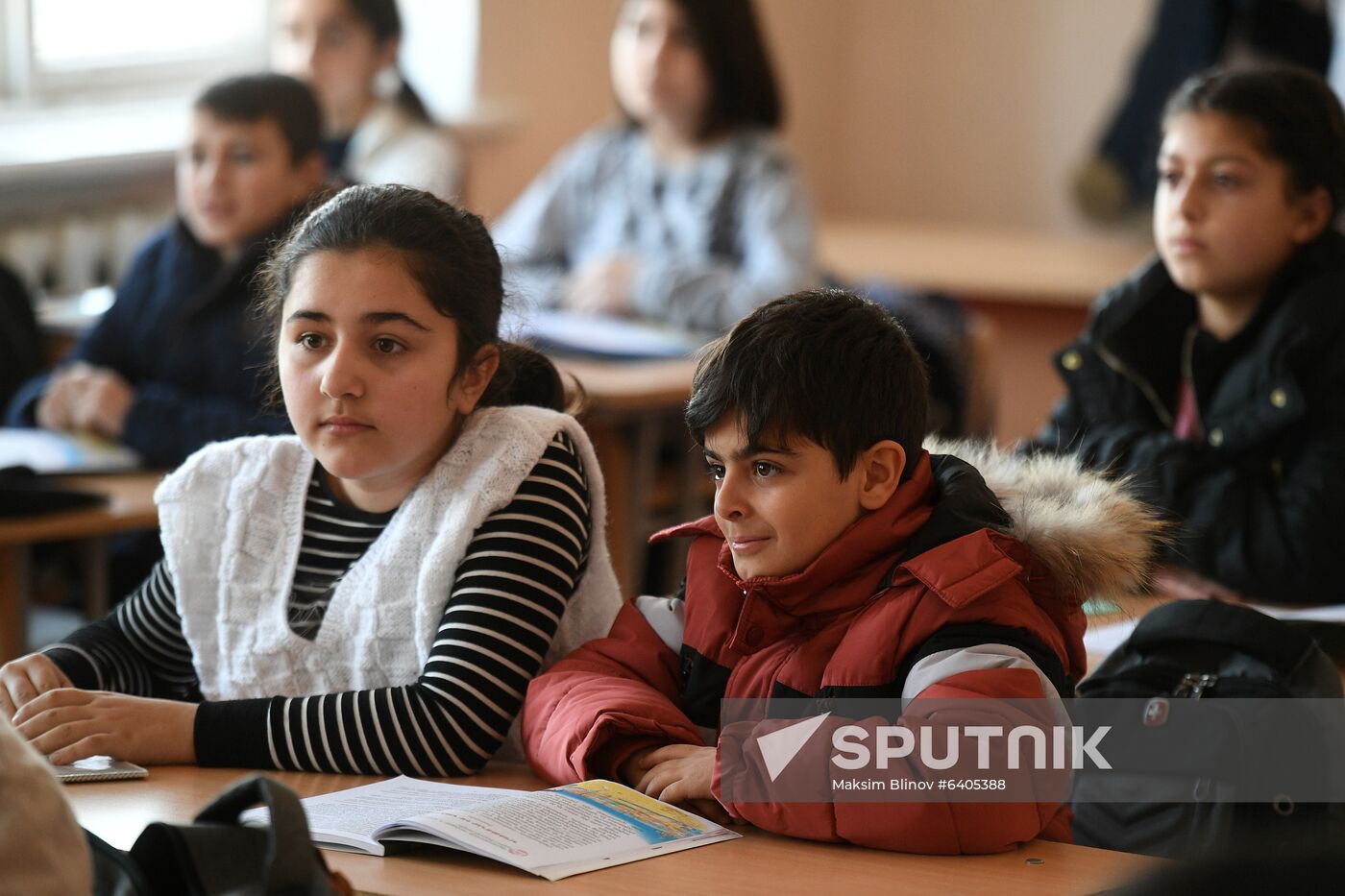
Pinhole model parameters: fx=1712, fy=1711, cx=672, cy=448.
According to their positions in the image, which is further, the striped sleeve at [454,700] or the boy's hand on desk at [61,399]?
the boy's hand on desk at [61,399]

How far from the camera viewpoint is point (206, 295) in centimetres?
290

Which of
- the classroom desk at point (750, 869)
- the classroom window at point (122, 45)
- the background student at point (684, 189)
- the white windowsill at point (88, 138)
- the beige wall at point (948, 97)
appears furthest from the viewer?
the beige wall at point (948, 97)

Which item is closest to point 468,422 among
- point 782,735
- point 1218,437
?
point 782,735

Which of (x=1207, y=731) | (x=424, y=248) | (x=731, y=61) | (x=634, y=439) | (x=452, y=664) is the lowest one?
(x=634, y=439)

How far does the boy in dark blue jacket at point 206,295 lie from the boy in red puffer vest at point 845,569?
1.49m

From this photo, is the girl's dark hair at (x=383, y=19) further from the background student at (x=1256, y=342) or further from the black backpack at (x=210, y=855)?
the black backpack at (x=210, y=855)

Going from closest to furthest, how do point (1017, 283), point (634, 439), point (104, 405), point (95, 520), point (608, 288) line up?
point (95, 520) < point (104, 405) < point (634, 439) < point (608, 288) < point (1017, 283)

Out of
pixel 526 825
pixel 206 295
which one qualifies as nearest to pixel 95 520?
pixel 206 295

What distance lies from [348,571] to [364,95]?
2.45m

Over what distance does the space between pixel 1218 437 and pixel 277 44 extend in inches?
130

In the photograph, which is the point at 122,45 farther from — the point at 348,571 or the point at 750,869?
the point at 750,869

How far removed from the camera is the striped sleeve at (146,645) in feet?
5.66

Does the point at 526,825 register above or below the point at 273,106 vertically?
below

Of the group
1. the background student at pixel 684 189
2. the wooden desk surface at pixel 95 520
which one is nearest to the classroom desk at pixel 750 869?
the wooden desk surface at pixel 95 520
